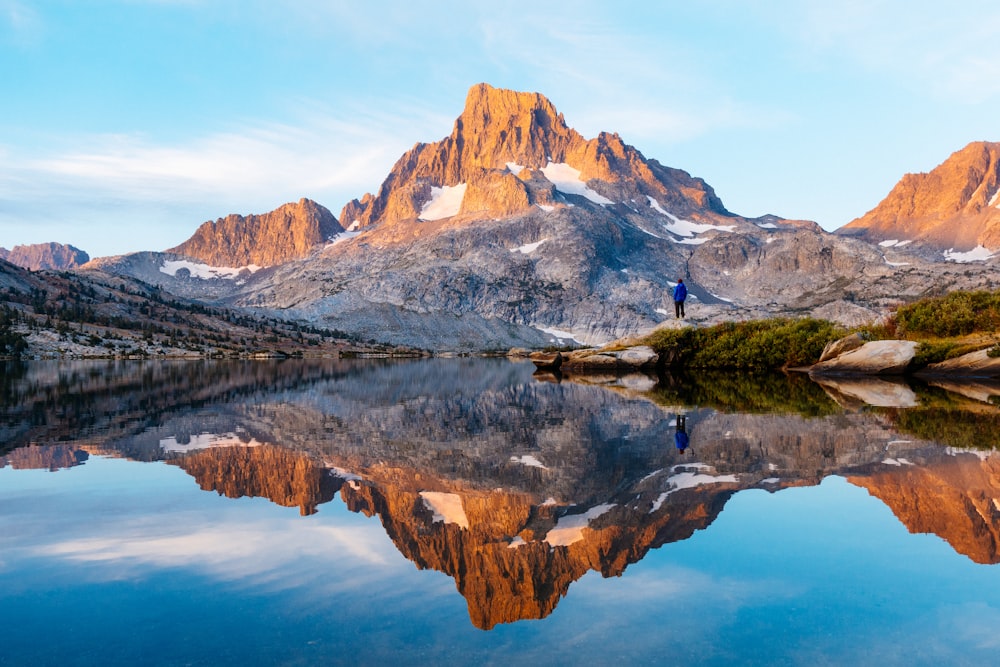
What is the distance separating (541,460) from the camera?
50.5ft

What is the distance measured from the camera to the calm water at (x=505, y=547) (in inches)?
251

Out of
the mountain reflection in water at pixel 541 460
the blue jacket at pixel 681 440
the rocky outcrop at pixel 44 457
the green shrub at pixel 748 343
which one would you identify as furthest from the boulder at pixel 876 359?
the rocky outcrop at pixel 44 457

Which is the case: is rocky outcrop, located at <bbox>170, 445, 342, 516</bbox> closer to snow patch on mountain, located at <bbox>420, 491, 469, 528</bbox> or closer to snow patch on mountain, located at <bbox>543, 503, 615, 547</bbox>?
snow patch on mountain, located at <bbox>420, 491, 469, 528</bbox>

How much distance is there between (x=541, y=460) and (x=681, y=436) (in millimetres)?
5084

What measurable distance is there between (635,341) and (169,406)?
144ft

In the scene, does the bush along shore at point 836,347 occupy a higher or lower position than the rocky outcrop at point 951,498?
higher

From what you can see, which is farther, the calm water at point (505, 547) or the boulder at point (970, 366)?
the boulder at point (970, 366)

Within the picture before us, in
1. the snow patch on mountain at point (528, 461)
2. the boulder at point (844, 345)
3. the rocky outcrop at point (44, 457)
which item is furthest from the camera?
the boulder at point (844, 345)

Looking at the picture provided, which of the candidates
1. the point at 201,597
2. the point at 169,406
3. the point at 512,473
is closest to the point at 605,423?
the point at 512,473

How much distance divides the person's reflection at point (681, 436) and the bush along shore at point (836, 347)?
97.6 feet

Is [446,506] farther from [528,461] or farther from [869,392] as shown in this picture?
[869,392]

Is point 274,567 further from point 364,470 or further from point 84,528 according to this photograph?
point 364,470

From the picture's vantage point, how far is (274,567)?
8.36 m

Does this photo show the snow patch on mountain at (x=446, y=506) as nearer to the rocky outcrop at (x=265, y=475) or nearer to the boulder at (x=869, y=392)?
the rocky outcrop at (x=265, y=475)
